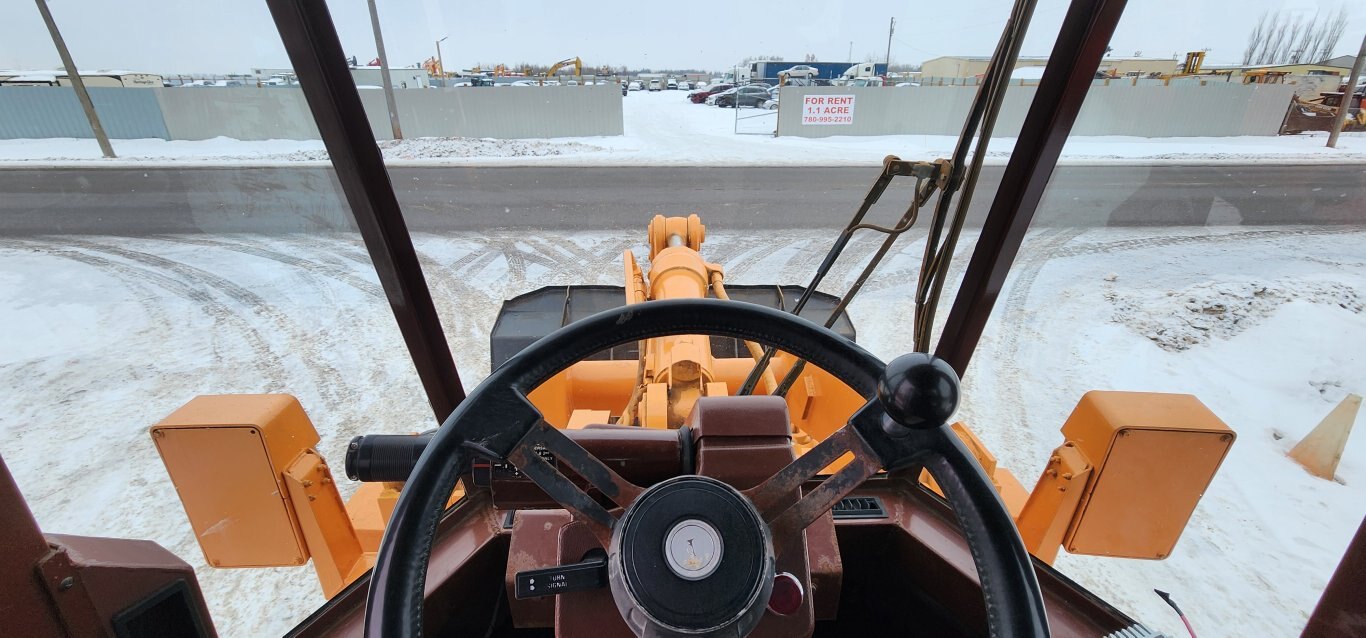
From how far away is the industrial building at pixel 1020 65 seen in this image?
1.36 meters

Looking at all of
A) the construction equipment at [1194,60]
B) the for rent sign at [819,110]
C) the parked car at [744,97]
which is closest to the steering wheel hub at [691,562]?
the construction equipment at [1194,60]

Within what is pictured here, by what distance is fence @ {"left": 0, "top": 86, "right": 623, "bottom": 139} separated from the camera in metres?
2.04

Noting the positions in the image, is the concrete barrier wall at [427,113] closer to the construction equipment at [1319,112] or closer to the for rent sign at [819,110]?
the for rent sign at [819,110]

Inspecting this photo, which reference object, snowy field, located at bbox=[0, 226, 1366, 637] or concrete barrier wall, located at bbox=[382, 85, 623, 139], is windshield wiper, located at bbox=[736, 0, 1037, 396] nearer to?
snowy field, located at bbox=[0, 226, 1366, 637]

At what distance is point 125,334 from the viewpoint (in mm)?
4793

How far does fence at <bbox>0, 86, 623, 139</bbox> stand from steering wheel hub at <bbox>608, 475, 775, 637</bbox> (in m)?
1.37

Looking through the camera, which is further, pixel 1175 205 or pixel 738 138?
pixel 738 138

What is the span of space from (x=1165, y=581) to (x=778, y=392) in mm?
2223

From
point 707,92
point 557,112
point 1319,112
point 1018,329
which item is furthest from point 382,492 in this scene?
point 707,92

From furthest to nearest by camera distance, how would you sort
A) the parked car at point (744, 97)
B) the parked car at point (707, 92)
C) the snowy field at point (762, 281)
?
the parked car at point (707, 92) < the parked car at point (744, 97) < the snowy field at point (762, 281)

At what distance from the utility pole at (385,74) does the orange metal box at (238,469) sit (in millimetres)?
1046

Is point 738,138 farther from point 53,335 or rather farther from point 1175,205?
point 53,335

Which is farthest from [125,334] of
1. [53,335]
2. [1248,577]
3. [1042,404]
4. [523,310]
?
[1248,577]

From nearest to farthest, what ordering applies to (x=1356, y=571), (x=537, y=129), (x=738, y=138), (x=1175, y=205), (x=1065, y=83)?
(x=1356, y=571), (x=1065, y=83), (x=1175, y=205), (x=738, y=138), (x=537, y=129)
